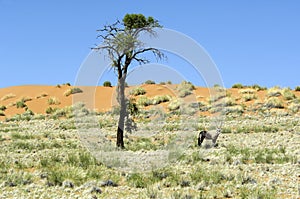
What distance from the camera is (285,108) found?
43469mm

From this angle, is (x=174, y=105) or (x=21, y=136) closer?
(x=21, y=136)

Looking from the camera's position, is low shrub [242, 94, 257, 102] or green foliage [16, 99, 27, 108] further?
green foliage [16, 99, 27, 108]

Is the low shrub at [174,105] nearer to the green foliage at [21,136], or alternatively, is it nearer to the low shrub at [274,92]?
the low shrub at [274,92]

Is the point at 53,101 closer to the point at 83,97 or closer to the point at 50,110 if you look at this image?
the point at 83,97

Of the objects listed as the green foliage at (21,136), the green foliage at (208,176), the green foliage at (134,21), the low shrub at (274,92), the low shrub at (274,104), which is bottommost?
the green foliage at (208,176)

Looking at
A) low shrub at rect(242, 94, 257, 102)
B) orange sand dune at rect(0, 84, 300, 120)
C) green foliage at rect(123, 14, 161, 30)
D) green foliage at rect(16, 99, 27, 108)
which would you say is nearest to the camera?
green foliage at rect(123, 14, 161, 30)

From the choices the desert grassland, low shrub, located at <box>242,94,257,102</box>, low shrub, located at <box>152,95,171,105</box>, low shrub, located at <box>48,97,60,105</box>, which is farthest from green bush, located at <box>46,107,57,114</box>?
the desert grassland

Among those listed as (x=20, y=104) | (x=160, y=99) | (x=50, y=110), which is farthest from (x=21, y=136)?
(x=20, y=104)

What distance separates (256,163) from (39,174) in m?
6.89

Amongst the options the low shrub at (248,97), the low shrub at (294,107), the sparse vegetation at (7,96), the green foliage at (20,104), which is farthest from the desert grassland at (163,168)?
the sparse vegetation at (7,96)

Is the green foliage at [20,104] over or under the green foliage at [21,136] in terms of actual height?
over

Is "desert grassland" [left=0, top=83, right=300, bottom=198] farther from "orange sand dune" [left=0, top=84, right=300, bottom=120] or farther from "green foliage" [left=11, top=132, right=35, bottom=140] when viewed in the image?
"orange sand dune" [left=0, top=84, right=300, bottom=120]

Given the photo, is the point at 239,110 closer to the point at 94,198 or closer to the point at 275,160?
the point at 275,160

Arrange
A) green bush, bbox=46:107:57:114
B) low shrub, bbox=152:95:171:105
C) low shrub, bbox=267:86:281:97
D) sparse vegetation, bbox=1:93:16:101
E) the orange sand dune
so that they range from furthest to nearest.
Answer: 1. sparse vegetation, bbox=1:93:16:101
2. the orange sand dune
3. green bush, bbox=46:107:57:114
4. low shrub, bbox=267:86:281:97
5. low shrub, bbox=152:95:171:105
